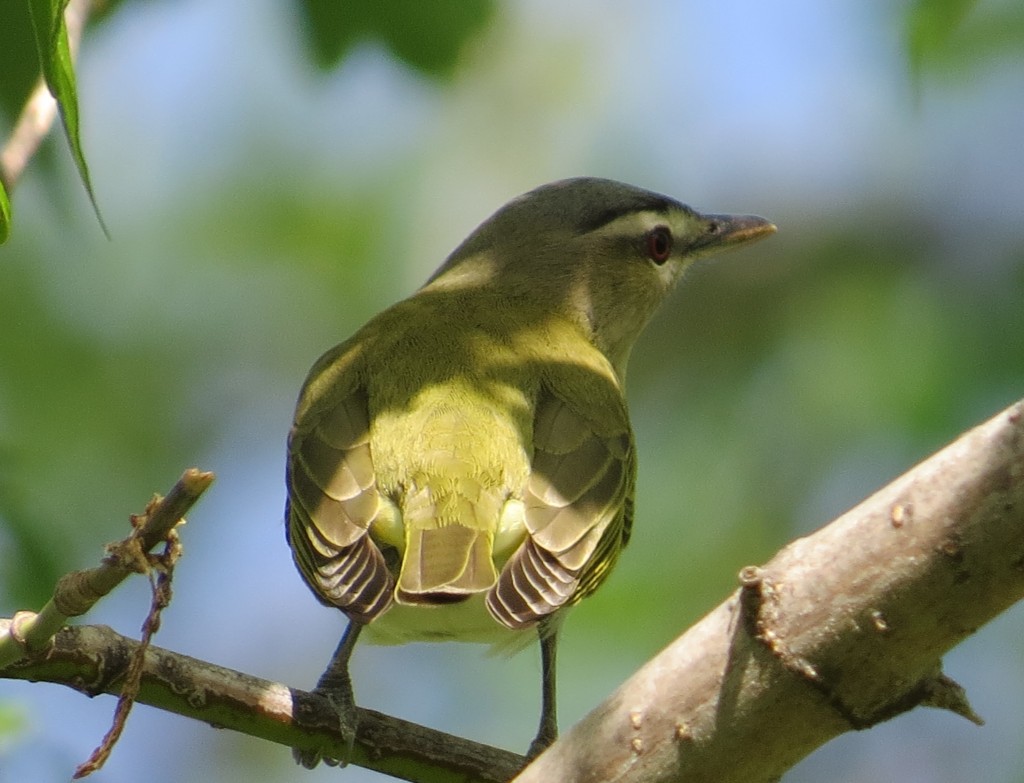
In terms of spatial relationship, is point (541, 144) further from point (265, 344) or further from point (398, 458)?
point (398, 458)

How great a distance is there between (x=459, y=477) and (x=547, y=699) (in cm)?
87

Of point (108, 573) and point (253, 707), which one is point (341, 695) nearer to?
point (253, 707)

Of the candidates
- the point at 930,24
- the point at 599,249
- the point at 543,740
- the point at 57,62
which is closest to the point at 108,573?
the point at 57,62

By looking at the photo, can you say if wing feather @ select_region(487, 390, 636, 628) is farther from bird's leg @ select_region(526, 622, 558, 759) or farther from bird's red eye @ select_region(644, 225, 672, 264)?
bird's red eye @ select_region(644, 225, 672, 264)

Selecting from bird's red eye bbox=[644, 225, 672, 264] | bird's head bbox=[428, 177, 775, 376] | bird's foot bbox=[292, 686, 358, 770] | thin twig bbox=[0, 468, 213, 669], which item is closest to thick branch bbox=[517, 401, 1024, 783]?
thin twig bbox=[0, 468, 213, 669]

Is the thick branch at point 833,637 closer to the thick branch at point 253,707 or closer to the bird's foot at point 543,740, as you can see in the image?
the thick branch at point 253,707

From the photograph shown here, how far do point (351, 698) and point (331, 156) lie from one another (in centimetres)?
582

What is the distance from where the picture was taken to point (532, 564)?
12.4ft

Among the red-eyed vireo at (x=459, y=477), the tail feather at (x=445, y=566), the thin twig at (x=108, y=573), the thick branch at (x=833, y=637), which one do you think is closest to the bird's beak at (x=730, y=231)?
the red-eyed vireo at (x=459, y=477)

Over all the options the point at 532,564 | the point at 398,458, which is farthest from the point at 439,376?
the point at 532,564

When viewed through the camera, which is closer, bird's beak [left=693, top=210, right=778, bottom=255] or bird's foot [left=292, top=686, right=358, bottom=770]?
bird's foot [left=292, top=686, right=358, bottom=770]

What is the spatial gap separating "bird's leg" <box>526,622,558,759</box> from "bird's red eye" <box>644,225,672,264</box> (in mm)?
2188

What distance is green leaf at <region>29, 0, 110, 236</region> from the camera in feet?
6.60

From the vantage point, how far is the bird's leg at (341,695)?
3551 mm
